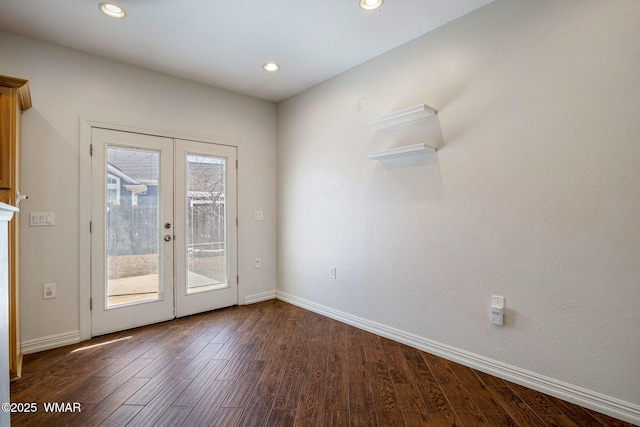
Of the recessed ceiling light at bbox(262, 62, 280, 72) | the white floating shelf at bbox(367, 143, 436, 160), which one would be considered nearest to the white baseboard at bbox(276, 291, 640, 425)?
the white floating shelf at bbox(367, 143, 436, 160)

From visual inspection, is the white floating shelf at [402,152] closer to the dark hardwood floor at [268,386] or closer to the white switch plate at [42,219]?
the dark hardwood floor at [268,386]

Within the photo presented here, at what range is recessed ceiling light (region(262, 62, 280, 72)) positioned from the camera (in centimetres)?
318

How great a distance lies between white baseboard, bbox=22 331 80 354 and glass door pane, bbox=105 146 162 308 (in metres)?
0.37

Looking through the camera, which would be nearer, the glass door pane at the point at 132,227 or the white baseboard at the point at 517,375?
the white baseboard at the point at 517,375

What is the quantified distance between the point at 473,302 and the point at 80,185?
11.8 ft

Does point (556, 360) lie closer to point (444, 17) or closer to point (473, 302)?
point (473, 302)

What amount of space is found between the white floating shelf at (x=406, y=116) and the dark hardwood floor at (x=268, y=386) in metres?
2.01

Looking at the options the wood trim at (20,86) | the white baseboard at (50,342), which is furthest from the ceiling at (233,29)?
the white baseboard at (50,342)

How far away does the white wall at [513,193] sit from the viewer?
179 centimetres

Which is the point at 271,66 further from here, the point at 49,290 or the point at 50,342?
the point at 50,342

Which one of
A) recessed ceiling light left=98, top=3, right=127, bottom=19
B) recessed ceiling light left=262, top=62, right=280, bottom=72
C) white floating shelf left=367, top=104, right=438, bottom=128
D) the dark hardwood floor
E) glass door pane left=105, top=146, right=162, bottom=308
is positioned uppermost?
recessed ceiling light left=262, top=62, right=280, bottom=72

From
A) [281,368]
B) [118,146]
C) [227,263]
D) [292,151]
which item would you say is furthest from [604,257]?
[118,146]

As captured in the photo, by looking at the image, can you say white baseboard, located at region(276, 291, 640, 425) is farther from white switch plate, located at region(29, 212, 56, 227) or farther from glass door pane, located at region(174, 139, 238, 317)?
white switch plate, located at region(29, 212, 56, 227)

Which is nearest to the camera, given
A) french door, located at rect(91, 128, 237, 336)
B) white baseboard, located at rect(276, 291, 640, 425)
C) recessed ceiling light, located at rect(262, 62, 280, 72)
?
white baseboard, located at rect(276, 291, 640, 425)
